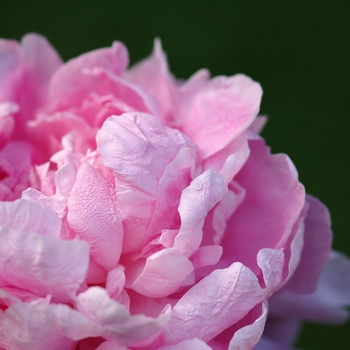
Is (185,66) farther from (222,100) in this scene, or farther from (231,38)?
(222,100)

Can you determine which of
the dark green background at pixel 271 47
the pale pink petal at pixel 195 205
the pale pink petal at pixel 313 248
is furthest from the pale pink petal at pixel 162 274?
the dark green background at pixel 271 47

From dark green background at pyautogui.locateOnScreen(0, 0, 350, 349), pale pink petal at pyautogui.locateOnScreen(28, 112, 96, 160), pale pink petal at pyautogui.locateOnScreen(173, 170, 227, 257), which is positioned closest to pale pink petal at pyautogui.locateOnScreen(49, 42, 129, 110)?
pale pink petal at pyautogui.locateOnScreen(28, 112, 96, 160)

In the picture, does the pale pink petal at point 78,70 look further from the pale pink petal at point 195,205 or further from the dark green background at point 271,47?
the dark green background at point 271,47

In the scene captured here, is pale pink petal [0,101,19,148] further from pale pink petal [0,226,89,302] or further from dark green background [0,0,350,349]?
dark green background [0,0,350,349]

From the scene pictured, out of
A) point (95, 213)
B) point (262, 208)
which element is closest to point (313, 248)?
point (262, 208)

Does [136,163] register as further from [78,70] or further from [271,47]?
[271,47]

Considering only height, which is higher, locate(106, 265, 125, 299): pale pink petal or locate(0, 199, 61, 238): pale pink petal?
locate(0, 199, 61, 238): pale pink petal
